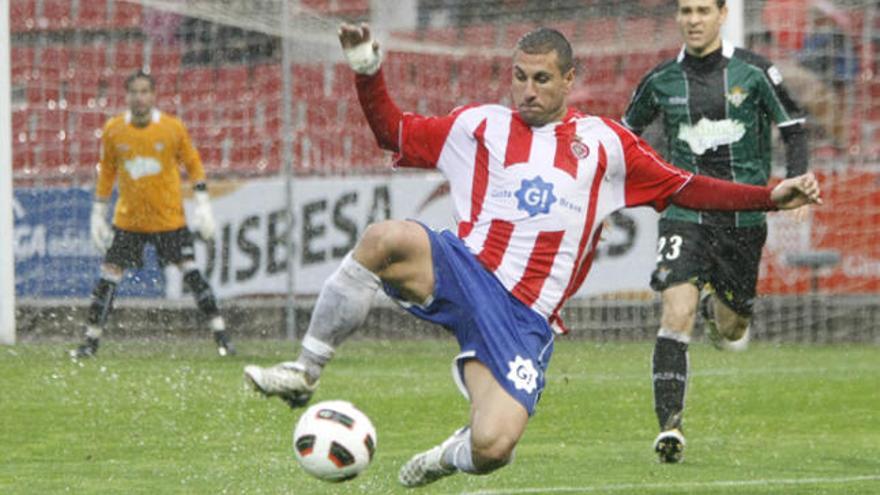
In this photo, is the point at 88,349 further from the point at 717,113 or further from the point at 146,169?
the point at 717,113

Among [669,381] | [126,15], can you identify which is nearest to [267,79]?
[126,15]

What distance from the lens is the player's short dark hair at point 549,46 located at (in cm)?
665

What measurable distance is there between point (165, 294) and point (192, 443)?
675 cm

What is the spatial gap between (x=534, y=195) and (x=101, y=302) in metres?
7.32

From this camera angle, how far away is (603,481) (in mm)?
7801

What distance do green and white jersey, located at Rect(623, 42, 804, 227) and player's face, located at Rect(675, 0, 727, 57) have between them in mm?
130

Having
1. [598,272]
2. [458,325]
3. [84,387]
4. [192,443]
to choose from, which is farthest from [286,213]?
[458,325]

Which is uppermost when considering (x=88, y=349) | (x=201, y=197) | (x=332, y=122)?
(x=332, y=122)

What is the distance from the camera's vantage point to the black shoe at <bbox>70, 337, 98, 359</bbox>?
13.6 meters

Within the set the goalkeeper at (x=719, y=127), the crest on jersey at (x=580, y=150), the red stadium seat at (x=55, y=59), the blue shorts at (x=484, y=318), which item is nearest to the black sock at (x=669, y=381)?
the goalkeeper at (x=719, y=127)

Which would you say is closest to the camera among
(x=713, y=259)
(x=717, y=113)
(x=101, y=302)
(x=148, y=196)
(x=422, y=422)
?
(x=713, y=259)

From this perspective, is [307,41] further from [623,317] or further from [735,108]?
[735,108]

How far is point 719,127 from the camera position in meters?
9.20

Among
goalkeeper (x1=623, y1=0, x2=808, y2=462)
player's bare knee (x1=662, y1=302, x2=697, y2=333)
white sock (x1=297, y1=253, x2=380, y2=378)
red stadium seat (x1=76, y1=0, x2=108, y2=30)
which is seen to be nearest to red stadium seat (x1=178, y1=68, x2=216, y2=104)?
red stadium seat (x1=76, y1=0, x2=108, y2=30)
